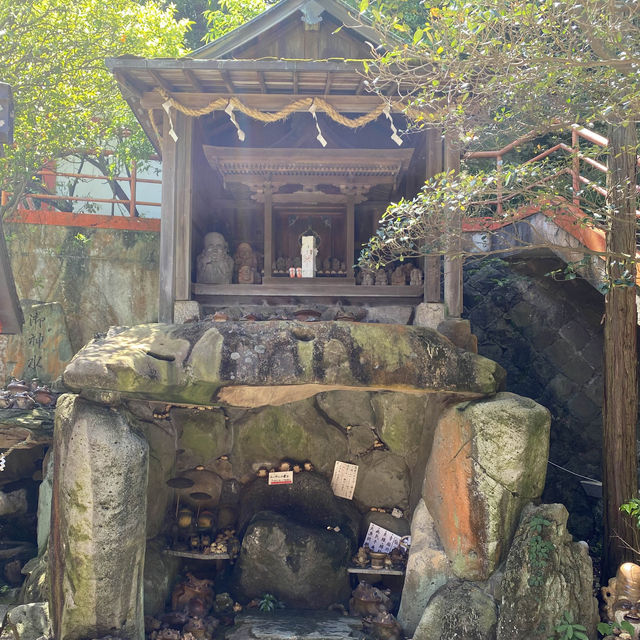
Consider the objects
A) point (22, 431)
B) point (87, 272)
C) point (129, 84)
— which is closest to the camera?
point (129, 84)

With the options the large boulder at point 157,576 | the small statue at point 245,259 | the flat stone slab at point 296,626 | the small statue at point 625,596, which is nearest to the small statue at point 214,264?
the small statue at point 245,259

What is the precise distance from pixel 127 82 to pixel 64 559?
598cm

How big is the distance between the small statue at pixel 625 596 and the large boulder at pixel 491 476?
3.73 ft

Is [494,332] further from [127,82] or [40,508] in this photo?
[40,508]

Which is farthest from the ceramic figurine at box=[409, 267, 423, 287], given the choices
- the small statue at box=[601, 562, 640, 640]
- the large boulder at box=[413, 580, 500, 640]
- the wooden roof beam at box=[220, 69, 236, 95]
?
the small statue at box=[601, 562, 640, 640]

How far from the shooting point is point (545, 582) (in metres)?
6.16

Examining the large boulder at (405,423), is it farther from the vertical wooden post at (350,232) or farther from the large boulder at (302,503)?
the vertical wooden post at (350,232)

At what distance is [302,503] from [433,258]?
12.9ft

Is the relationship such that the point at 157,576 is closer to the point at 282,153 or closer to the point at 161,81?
the point at 282,153

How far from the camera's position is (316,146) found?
9.30 metres

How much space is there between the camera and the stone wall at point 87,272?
1255 cm

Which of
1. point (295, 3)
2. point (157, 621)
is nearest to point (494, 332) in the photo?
point (295, 3)

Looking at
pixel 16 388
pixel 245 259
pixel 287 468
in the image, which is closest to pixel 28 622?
pixel 287 468

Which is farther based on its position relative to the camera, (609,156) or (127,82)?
(127,82)
